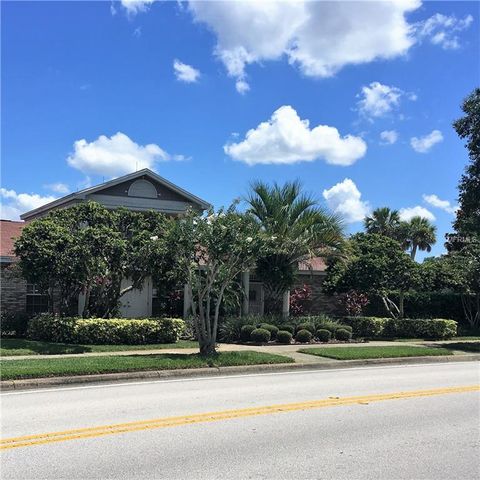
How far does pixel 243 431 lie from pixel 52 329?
11299 mm

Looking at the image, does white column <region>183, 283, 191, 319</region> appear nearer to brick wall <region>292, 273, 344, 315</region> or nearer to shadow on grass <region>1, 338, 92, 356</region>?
shadow on grass <region>1, 338, 92, 356</region>

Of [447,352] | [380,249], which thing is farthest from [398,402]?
[380,249]

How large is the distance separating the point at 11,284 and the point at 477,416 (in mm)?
16797

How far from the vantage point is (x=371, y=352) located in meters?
16.4

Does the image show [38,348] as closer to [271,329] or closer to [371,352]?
[271,329]

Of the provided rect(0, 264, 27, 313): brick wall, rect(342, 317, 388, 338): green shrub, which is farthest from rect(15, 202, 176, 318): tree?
rect(342, 317, 388, 338): green shrub

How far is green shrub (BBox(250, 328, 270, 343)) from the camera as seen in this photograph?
19.2 metres

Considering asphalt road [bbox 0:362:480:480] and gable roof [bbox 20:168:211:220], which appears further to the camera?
gable roof [bbox 20:168:211:220]

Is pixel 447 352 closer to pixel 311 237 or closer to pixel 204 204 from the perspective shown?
pixel 311 237

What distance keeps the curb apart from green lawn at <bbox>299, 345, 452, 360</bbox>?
0.93 ft

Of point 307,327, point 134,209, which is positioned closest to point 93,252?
point 134,209

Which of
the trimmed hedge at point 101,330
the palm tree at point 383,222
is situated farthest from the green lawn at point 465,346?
the palm tree at point 383,222

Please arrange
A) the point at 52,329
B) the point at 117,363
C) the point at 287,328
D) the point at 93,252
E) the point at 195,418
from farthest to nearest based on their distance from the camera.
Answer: the point at 287,328 → the point at 52,329 → the point at 93,252 → the point at 117,363 → the point at 195,418

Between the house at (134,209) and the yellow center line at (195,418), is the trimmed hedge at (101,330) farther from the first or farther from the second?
the yellow center line at (195,418)
